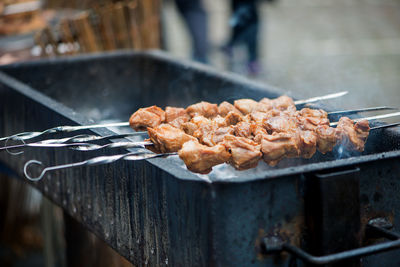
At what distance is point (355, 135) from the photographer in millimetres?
2191

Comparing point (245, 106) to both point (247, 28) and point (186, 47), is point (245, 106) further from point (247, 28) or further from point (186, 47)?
point (186, 47)

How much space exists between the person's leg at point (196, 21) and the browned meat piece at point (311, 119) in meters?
4.56

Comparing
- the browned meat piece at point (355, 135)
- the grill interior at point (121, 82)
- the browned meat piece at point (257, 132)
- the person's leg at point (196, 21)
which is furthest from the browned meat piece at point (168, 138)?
the person's leg at point (196, 21)

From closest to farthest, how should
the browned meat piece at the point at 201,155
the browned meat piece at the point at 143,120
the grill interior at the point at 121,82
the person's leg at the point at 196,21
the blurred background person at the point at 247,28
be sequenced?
the browned meat piece at the point at 201,155 → the browned meat piece at the point at 143,120 → the grill interior at the point at 121,82 → the person's leg at the point at 196,21 → the blurred background person at the point at 247,28

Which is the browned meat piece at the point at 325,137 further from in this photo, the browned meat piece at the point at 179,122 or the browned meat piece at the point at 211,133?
the browned meat piece at the point at 179,122

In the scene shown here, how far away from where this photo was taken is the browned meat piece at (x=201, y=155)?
200cm

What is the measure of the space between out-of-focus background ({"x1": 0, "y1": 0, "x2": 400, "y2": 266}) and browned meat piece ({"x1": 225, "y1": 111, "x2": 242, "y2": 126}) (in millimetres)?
607

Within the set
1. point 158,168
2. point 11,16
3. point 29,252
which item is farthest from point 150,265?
point 11,16

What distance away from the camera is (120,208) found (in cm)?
223

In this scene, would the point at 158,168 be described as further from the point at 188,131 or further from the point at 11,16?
the point at 11,16

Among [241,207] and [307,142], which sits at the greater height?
[307,142]

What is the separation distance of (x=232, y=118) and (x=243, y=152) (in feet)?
1.38

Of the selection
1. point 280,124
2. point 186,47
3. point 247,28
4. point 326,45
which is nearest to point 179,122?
point 280,124

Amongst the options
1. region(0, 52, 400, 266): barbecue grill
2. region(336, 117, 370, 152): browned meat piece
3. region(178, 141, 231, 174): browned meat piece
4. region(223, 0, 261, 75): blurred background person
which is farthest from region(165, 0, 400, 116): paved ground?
region(178, 141, 231, 174): browned meat piece
